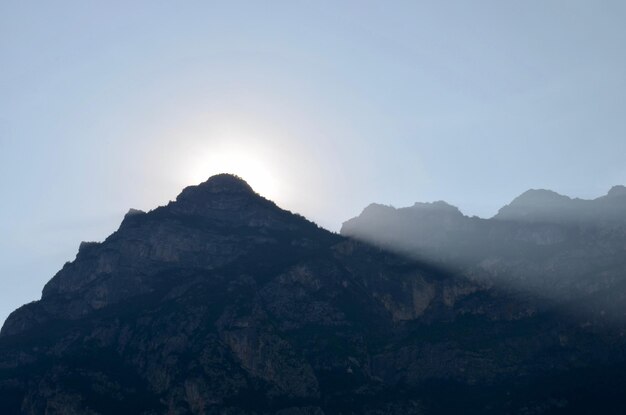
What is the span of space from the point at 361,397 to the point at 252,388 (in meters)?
31.4

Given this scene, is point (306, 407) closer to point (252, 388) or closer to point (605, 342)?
point (252, 388)

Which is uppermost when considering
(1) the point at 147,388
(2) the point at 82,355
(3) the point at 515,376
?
(2) the point at 82,355

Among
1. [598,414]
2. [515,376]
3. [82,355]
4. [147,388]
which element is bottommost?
[598,414]

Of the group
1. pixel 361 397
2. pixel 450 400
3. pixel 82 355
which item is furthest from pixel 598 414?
pixel 82 355

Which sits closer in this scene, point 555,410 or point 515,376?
point 555,410

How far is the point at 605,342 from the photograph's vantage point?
19675 centimetres

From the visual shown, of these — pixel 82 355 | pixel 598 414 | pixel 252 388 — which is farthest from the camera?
pixel 82 355

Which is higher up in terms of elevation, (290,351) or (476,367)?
(290,351)

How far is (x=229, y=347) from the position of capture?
198 metres

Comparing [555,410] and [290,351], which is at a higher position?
[290,351]

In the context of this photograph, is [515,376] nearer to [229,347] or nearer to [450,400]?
[450,400]

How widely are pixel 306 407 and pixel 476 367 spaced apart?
55344 millimetres

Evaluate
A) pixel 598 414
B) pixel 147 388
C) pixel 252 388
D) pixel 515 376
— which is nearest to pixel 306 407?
pixel 252 388

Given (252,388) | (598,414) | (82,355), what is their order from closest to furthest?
1. (598,414)
2. (252,388)
3. (82,355)
